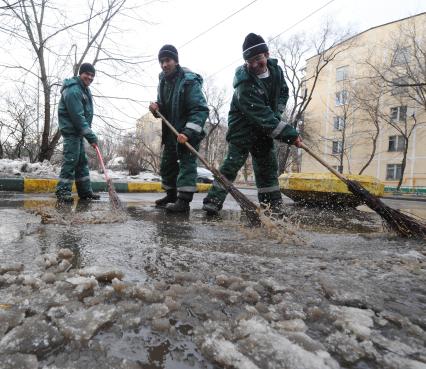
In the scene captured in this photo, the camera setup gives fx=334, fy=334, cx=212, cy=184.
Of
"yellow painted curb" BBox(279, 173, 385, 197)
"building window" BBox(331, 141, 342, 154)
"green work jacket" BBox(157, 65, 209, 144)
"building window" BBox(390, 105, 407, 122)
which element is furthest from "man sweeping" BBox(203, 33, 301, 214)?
"building window" BBox(331, 141, 342, 154)

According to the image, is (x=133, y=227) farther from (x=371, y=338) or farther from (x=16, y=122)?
(x=16, y=122)

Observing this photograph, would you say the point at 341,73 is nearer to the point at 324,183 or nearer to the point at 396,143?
the point at 396,143

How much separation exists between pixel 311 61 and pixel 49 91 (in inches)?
1058

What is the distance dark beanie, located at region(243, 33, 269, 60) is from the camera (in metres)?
2.99

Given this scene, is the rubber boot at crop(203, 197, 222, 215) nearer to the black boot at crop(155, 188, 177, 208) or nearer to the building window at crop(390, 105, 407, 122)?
the black boot at crop(155, 188, 177, 208)

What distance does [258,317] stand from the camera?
0.90m

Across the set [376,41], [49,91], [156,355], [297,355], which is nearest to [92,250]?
[156,355]

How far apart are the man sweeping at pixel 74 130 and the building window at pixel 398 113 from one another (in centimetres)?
2464

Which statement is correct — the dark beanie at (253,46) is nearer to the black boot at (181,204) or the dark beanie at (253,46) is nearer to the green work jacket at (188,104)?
the green work jacket at (188,104)

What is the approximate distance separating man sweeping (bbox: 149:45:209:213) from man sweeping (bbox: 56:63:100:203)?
116 cm

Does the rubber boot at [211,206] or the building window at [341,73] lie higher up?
the building window at [341,73]

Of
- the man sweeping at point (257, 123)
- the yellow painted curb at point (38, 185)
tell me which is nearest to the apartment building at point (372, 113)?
the yellow painted curb at point (38, 185)

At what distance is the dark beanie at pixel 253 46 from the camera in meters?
2.99

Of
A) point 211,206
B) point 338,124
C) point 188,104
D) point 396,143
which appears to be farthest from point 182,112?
point 338,124
